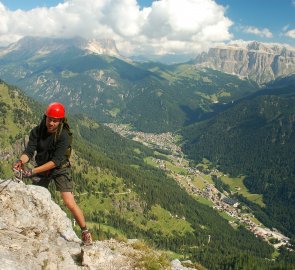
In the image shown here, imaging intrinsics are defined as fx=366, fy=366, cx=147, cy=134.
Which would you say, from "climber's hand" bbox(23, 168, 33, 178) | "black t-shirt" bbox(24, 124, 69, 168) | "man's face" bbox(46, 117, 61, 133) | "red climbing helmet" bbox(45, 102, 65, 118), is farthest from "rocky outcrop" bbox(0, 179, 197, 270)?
"red climbing helmet" bbox(45, 102, 65, 118)

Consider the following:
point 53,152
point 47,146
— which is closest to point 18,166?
point 47,146

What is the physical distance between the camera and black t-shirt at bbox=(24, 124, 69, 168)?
58.3ft

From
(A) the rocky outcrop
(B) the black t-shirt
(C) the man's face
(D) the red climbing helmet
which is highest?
(D) the red climbing helmet

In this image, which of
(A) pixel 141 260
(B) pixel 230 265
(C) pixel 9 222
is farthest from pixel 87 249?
(B) pixel 230 265

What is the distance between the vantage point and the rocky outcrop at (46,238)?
56.2 feet

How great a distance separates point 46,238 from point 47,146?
4704mm

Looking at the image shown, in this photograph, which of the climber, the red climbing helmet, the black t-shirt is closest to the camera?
the red climbing helmet

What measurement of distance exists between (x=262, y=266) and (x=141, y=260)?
7602 inches

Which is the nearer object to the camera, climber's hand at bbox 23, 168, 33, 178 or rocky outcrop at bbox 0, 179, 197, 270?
rocky outcrop at bbox 0, 179, 197, 270

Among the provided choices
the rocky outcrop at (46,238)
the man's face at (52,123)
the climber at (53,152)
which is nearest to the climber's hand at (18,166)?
the climber at (53,152)

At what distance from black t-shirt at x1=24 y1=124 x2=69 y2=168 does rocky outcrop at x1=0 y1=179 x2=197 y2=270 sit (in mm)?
2242

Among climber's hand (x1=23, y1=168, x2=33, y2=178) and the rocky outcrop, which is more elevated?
climber's hand (x1=23, y1=168, x2=33, y2=178)

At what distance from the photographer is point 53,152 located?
59.6 feet

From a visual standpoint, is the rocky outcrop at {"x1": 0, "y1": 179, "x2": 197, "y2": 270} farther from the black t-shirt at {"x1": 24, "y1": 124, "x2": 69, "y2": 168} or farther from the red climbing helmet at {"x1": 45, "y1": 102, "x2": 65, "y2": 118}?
the red climbing helmet at {"x1": 45, "y1": 102, "x2": 65, "y2": 118}
